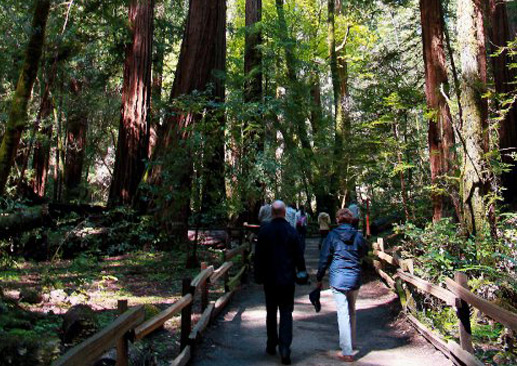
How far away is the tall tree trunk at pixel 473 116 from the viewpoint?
8.05 meters

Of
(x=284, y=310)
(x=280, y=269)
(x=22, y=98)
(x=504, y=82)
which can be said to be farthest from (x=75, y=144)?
(x=284, y=310)

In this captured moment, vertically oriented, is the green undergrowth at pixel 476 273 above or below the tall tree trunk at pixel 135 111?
below

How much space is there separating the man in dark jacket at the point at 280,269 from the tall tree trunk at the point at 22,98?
5.32 m

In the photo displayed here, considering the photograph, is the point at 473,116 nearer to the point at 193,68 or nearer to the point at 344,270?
the point at 344,270

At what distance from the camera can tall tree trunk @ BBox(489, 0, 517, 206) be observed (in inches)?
573

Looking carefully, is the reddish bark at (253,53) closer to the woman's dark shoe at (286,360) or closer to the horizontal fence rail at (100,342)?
the woman's dark shoe at (286,360)

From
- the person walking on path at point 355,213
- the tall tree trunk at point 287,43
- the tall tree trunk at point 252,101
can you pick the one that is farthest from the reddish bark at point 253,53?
the person walking on path at point 355,213

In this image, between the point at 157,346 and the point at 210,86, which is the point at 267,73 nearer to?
the point at 210,86

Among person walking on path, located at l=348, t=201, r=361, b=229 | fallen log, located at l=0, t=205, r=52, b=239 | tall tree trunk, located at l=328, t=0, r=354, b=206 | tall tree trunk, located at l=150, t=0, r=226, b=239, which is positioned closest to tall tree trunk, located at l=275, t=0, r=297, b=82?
tall tree trunk, located at l=328, t=0, r=354, b=206

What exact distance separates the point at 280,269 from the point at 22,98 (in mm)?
6267

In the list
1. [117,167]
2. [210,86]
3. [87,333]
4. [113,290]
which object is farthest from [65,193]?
[87,333]

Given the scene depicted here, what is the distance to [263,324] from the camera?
8680 millimetres

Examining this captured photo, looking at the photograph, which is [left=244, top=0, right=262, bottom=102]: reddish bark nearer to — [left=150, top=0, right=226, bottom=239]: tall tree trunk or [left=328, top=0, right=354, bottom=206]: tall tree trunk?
[left=150, top=0, right=226, bottom=239]: tall tree trunk

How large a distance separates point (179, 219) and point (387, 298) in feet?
21.7
